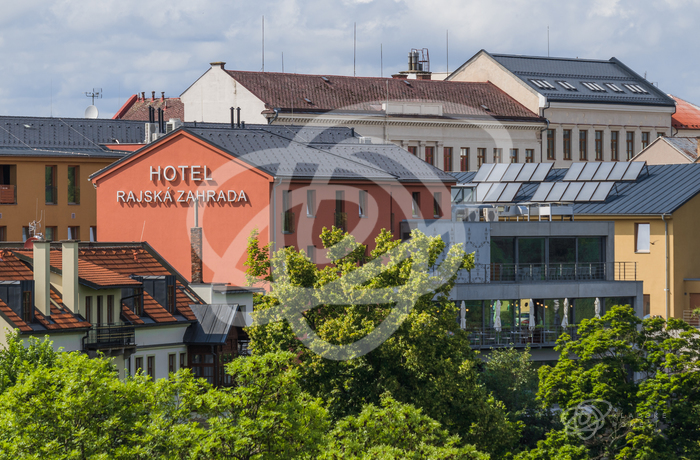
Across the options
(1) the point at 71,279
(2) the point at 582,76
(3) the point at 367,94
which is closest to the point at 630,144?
(2) the point at 582,76

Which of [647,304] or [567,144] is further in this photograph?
[567,144]

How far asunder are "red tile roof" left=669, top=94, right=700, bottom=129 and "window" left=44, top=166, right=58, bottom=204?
2257 inches

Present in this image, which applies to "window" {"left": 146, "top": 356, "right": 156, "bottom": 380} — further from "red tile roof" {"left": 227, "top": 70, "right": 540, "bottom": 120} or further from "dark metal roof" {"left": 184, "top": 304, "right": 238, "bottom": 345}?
"red tile roof" {"left": 227, "top": 70, "right": 540, "bottom": 120}

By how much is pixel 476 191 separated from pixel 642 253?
10.3m

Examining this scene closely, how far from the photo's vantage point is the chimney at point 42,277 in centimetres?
4581

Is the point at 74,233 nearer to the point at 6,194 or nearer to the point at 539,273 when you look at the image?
the point at 6,194

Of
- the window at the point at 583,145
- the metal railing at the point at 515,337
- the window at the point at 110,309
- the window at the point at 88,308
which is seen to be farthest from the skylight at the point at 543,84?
the window at the point at 88,308

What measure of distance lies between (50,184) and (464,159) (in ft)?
120

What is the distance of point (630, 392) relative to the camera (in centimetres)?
4831

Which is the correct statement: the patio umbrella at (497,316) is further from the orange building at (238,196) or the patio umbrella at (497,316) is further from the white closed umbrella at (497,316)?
the orange building at (238,196)

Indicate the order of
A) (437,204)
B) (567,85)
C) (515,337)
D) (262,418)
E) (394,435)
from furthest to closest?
1. (567,85)
2. (437,204)
3. (515,337)
4. (394,435)
5. (262,418)

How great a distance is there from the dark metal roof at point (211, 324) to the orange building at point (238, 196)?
7759mm

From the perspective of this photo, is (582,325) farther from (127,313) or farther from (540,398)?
(127,313)

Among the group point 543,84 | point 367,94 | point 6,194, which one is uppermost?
point 543,84
